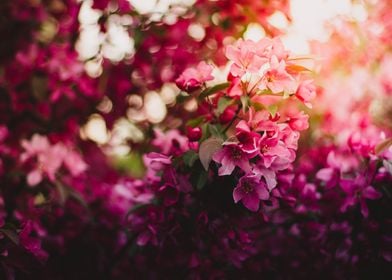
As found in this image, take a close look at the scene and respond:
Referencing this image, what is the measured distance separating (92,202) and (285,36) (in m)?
1.28

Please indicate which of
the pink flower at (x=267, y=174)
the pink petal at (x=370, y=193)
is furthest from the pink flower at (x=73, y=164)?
the pink petal at (x=370, y=193)

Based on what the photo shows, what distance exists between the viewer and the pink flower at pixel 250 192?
49.4 inches

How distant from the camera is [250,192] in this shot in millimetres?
1276

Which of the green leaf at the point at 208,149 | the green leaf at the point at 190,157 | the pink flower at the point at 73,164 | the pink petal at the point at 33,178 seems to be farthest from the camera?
the pink flower at the point at 73,164

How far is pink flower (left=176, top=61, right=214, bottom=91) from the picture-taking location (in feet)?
4.56

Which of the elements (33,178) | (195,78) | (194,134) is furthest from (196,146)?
(33,178)

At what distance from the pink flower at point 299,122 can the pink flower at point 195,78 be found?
0.89ft

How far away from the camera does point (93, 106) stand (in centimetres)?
256

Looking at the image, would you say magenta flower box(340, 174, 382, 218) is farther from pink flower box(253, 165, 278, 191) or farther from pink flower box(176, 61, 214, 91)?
pink flower box(176, 61, 214, 91)

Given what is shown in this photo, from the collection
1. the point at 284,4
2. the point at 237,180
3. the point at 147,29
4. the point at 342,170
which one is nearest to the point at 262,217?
the point at 237,180

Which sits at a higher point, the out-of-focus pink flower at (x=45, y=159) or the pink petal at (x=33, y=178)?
the pink petal at (x=33, y=178)

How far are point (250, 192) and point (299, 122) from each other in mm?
242

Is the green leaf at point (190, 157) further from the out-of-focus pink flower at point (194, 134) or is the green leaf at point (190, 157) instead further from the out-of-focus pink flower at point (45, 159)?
the out-of-focus pink flower at point (45, 159)

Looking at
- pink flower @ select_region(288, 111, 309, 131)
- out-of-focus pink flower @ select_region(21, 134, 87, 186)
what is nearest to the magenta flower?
pink flower @ select_region(288, 111, 309, 131)
